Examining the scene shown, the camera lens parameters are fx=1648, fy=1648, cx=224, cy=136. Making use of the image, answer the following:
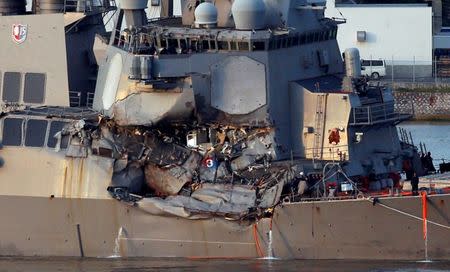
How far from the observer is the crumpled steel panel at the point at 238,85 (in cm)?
3322

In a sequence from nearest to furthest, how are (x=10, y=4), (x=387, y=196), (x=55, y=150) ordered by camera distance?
(x=387, y=196) → (x=55, y=150) → (x=10, y=4)

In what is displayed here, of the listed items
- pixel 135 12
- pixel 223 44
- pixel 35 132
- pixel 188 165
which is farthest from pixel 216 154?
pixel 35 132

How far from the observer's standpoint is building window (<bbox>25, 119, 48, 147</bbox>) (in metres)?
34.4

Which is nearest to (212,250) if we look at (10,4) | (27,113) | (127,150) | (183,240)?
(183,240)

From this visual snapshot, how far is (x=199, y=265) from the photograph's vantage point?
32.9 metres

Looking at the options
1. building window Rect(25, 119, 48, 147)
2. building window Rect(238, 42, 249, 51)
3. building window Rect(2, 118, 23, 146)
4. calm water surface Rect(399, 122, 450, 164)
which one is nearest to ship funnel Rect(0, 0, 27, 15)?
building window Rect(2, 118, 23, 146)

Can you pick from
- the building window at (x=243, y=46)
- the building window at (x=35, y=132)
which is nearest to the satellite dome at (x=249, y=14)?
the building window at (x=243, y=46)

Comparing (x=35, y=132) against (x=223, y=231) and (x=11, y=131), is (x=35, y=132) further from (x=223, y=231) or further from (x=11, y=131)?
(x=223, y=231)

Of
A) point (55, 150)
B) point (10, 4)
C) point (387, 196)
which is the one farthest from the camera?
point (10, 4)

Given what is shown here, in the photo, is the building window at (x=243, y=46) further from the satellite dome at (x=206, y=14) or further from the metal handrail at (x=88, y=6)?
the metal handrail at (x=88, y=6)

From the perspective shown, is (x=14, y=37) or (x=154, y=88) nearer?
(x=154, y=88)

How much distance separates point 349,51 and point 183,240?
551cm

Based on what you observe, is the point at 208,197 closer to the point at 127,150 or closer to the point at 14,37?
the point at 127,150

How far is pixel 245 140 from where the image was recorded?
33469 mm
